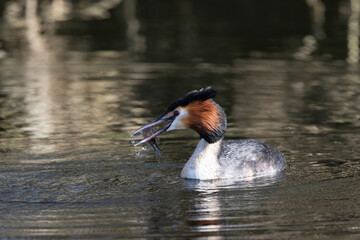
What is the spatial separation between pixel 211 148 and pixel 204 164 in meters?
0.24

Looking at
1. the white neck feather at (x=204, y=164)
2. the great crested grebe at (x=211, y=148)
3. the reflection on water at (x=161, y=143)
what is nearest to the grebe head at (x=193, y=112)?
the great crested grebe at (x=211, y=148)

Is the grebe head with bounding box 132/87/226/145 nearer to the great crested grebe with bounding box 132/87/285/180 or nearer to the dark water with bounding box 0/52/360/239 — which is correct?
the great crested grebe with bounding box 132/87/285/180

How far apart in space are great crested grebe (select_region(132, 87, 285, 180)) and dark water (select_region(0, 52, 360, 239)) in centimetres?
28

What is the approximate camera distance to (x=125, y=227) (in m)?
9.12

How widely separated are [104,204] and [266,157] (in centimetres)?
277

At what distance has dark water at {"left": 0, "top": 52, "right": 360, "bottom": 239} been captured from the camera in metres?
9.30

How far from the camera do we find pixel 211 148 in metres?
11.6

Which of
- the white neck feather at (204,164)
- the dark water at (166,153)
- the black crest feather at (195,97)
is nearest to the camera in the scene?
the dark water at (166,153)

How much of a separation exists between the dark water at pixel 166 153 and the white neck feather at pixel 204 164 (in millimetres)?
227

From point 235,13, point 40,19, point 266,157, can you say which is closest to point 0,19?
point 40,19

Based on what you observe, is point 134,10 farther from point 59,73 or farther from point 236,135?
point 236,135

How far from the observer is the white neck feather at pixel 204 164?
451 inches

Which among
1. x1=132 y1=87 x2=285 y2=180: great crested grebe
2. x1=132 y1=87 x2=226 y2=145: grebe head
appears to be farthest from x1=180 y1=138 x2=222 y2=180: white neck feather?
x1=132 y1=87 x2=226 y2=145: grebe head

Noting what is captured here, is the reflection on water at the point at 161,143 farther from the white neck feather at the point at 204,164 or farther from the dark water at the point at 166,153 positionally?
the white neck feather at the point at 204,164
